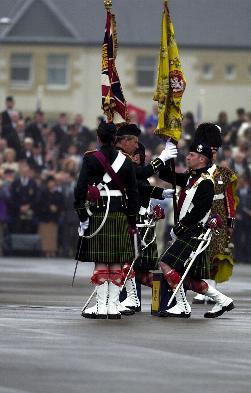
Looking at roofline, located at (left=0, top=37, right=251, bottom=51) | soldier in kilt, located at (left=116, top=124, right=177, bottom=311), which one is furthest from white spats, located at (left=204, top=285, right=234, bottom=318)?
roofline, located at (left=0, top=37, right=251, bottom=51)

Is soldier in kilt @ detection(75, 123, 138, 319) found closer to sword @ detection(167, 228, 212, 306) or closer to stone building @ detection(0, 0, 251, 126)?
sword @ detection(167, 228, 212, 306)

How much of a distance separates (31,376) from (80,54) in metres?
70.7

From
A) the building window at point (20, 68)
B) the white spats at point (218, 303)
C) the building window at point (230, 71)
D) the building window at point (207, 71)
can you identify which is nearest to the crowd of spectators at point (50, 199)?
the white spats at point (218, 303)

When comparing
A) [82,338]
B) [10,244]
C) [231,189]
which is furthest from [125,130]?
[10,244]

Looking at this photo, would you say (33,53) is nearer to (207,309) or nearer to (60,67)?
(60,67)

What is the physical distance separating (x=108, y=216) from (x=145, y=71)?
67.0 m

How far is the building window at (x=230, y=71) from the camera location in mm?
82438

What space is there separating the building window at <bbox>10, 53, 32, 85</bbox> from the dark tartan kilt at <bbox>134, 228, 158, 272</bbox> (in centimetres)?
6502

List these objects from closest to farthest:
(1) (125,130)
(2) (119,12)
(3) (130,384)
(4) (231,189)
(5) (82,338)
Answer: (3) (130,384)
(5) (82,338)
(1) (125,130)
(4) (231,189)
(2) (119,12)

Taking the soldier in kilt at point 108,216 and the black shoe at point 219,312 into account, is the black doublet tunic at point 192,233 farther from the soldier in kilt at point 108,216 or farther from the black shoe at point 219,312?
the soldier in kilt at point 108,216

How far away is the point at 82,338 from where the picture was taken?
1421cm

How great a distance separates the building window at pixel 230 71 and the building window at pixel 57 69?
282 inches

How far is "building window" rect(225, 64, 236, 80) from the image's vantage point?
8244cm

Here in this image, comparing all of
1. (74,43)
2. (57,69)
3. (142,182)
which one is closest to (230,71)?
(74,43)
